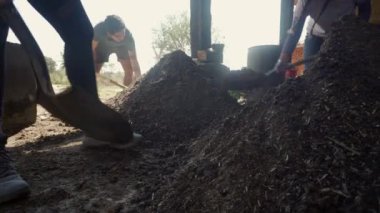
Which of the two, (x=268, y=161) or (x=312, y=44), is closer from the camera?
(x=268, y=161)

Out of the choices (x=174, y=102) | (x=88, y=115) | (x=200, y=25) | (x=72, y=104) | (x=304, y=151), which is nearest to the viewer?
(x=304, y=151)

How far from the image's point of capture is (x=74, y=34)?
7.20 ft

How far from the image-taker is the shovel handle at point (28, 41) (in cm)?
179

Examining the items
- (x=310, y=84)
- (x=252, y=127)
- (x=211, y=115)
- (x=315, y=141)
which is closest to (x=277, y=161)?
(x=315, y=141)

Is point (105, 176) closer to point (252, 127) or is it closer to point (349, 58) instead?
point (252, 127)

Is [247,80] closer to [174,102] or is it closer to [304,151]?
[174,102]

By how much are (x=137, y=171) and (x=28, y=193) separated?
0.60m

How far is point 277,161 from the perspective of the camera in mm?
1560

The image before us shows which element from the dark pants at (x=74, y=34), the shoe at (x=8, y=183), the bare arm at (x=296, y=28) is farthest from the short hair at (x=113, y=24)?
the shoe at (x=8, y=183)

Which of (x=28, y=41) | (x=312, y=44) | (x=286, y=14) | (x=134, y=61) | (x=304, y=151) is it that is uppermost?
(x=286, y=14)

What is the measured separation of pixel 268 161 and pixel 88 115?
1047mm

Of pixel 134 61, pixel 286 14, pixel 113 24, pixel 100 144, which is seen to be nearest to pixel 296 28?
pixel 100 144

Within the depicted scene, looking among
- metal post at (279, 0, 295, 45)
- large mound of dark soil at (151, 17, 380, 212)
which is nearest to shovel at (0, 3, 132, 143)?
large mound of dark soil at (151, 17, 380, 212)

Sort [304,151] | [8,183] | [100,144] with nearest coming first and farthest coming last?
[304,151] < [8,183] < [100,144]
